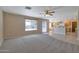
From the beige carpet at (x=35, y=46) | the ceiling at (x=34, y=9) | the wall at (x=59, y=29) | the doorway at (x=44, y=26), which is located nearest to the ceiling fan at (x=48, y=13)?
the ceiling at (x=34, y=9)

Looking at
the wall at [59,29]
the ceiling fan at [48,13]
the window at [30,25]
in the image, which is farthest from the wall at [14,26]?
the wall at [59,29]

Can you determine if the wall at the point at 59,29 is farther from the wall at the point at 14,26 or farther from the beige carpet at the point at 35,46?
the wall at the point at 14,26

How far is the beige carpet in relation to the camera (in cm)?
235

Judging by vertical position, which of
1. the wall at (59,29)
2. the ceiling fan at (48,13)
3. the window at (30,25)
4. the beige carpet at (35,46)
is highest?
the ceiling fan at (48,13)

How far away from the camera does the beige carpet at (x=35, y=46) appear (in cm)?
235

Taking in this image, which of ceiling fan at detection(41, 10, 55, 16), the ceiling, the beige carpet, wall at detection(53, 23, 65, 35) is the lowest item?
the beige carpet

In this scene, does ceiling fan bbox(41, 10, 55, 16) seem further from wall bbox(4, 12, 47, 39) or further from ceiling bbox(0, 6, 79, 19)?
wall bbox(4, 12, 47, 39)

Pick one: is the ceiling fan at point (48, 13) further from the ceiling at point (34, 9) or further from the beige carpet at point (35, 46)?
the beige carpet at point (35, 46)

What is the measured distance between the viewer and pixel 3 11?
7.61 ft

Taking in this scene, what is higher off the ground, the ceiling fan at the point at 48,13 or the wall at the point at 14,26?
the ceiling fan at the point at 48,13

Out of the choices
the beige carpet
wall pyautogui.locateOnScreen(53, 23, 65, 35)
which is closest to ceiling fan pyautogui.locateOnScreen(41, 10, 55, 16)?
wall pyautogui.locateOnScreen(53, 23, 65, 35)
